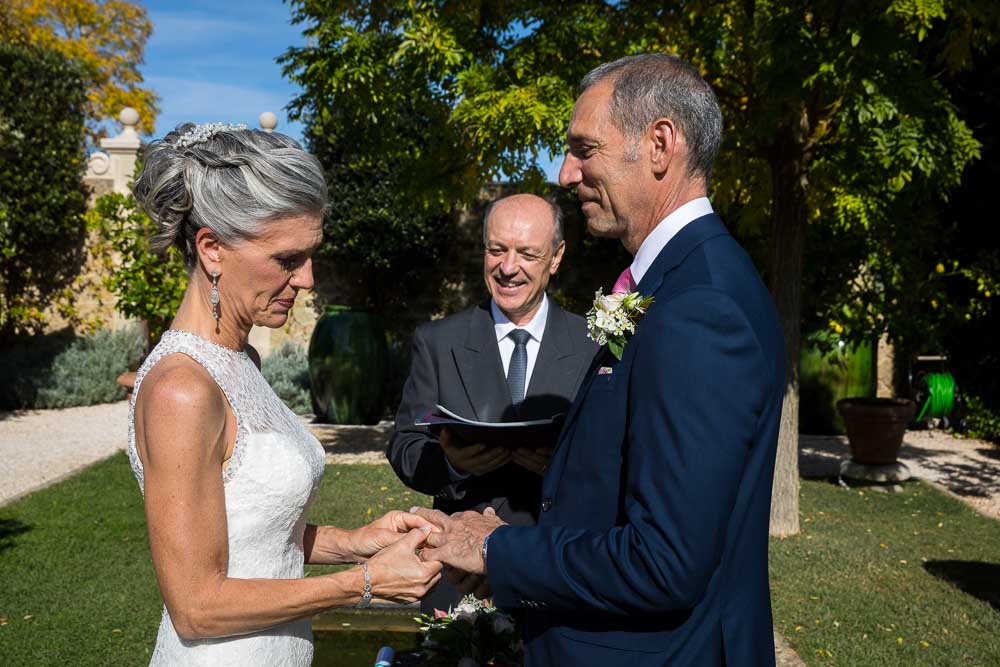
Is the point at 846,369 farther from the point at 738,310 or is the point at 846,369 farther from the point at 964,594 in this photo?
the point at 738,310

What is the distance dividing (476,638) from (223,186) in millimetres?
1642

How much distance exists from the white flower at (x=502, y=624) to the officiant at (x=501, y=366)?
0.49 meters

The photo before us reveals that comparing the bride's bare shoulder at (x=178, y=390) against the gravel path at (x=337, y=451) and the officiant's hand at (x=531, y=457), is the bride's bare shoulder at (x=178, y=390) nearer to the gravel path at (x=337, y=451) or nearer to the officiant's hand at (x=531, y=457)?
the officiant's hand at (x=531, y=457)

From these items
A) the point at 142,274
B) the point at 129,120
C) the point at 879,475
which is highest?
the point at 129,120

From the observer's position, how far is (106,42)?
1220 inches

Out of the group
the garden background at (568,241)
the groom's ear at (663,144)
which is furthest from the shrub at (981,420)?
the groom's ear at (663,144)

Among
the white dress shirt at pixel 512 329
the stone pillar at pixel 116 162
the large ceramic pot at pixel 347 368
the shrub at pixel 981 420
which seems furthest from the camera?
the stone pillar at pixel 116 162

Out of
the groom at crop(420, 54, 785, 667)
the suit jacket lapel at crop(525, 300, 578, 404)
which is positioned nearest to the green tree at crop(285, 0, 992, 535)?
the suit jacket lapel at crop(525, 300, 578, 404)

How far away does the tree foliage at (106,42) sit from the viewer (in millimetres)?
29250

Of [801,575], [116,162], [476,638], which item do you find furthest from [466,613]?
[116,162]

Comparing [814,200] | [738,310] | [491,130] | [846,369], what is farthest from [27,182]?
[738,310]

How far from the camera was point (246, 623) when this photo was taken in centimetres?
213

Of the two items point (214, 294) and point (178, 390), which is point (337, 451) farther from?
point (178, 390)

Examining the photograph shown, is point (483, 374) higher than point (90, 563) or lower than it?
higher
